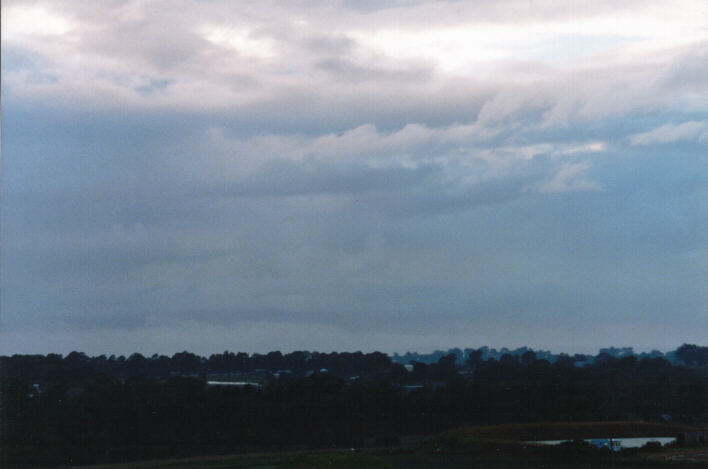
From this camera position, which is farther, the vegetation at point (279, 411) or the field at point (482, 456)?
the vegetation at point (279, 411)

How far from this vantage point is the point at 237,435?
90.1 metres

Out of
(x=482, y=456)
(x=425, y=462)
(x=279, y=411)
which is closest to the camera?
(x=425, y=462)

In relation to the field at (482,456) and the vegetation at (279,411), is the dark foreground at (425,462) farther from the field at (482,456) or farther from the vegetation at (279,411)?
the vegetation at (279,411)

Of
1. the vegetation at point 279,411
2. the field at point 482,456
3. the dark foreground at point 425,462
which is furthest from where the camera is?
the vegetation at point 279,411

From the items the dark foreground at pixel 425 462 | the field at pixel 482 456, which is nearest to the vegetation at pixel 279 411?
the field at pixel 482 456

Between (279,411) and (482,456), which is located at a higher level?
(279,411)

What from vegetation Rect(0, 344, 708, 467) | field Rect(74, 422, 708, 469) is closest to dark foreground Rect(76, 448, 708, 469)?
field Rect(74, 422, 708, 469)

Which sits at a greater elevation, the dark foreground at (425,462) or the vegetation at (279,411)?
the vegetation at (279,411)

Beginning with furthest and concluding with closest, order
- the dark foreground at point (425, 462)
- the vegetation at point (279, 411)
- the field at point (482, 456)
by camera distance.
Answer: the vegetation at point (279, 411) → the field at point (482, 456) → the dark foreground at point (425, 462)

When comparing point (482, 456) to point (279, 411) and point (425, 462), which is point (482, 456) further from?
point (279, 411)

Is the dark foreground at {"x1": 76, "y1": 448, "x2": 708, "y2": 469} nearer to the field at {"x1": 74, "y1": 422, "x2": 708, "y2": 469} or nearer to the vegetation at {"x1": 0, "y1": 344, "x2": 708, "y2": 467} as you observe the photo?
the field at {"x1": 74, "y1": 422, "x2": 708, "y2": 469}

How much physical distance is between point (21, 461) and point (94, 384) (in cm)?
3390

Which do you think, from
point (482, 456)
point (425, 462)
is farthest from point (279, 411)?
point (425, 462)

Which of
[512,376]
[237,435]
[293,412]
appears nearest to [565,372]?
[512,376]
